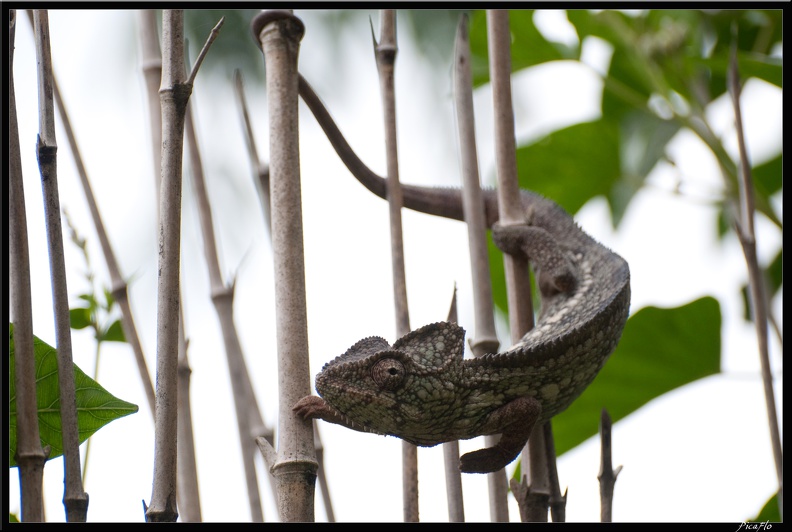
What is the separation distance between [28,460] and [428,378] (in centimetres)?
85

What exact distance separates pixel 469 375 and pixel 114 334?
69 centimetres

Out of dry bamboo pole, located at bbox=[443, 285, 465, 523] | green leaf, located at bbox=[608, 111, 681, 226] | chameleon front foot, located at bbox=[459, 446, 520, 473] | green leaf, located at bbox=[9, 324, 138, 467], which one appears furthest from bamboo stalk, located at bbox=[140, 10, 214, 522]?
green leaf, located at bbox=[608, 111, 681, 226]

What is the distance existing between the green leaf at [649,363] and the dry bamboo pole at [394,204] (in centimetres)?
81

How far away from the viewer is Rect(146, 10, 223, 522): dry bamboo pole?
3.37 ft

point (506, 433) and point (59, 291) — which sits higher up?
point (59, 291)

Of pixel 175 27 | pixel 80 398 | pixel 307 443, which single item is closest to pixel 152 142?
pixel 175 27

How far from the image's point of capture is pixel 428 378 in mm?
1692

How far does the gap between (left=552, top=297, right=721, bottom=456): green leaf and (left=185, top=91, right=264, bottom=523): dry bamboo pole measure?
101cm

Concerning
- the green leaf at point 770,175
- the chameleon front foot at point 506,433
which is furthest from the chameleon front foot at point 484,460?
the green leaf at point 770,175

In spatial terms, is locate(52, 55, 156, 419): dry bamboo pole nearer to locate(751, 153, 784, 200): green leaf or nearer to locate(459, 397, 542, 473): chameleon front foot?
locate(459, 397, 542, 473): chameleon front foot

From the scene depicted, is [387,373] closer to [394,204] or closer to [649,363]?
[394,204]

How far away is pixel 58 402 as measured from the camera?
1.17m

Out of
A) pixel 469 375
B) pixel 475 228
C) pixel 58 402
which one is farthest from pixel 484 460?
pixel 58 402

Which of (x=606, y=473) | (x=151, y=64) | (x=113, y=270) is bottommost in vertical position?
(x=606, y=473)
